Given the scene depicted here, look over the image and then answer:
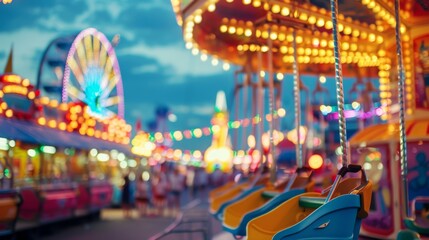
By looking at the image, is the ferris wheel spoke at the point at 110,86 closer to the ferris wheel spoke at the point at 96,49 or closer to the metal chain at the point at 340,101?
the ferris wheel spoke at the point at 96,49

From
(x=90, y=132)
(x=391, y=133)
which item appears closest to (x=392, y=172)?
(x=391, y=133)

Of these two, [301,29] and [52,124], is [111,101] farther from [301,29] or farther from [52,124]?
[301,29]

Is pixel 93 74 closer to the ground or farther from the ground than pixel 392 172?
farther from the ground

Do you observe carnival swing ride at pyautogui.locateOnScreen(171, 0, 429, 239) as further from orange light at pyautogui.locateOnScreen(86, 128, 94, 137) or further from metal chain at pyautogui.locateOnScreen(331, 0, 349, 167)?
orange light at pyautogui.locateOnScreen(86, 128, 94, 137)

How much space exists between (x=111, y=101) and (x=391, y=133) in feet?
49.7

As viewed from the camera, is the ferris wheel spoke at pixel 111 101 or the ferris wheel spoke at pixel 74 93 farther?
the ferris wheel spoke at pixel 111 101

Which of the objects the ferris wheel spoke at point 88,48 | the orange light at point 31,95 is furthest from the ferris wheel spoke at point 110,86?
the orange light at point 31,95

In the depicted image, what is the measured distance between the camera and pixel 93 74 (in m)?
18.6

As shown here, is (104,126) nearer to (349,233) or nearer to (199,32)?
(199,32)

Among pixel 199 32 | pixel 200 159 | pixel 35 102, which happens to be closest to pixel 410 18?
pixel 199 32

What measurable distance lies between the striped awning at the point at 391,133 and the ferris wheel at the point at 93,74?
980 centimetres

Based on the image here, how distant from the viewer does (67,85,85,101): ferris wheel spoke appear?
669 inches

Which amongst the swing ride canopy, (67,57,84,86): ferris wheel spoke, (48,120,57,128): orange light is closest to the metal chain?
the swing ride canopy

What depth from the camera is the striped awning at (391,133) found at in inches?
270
